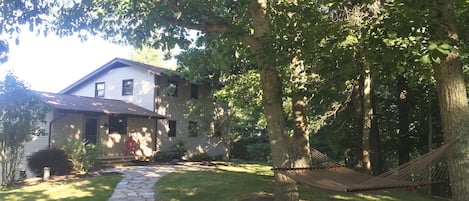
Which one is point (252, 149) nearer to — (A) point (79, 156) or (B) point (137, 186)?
(A) point (79, 156)

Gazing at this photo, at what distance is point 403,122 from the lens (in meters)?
15.9

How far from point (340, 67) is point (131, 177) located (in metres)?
8.56

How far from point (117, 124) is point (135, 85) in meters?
3.15

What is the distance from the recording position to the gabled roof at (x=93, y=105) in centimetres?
1706

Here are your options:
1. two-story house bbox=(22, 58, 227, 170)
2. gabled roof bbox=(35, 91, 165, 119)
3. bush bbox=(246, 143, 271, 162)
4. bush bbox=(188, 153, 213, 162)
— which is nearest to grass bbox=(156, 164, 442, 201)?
gabled roof bbox=(35, 91, 165, 119)

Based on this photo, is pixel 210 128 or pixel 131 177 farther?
pixel 210 128

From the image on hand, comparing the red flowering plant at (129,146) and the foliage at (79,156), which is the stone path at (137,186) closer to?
the foliage at (79,156)

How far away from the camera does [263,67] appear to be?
725 centimetres

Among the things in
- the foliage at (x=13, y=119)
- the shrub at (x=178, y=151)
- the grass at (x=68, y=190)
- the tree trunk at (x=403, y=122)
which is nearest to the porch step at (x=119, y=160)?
the shrub at (x=178, y=151)

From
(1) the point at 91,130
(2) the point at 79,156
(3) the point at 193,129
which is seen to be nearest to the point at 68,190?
(2) the point at 79,156

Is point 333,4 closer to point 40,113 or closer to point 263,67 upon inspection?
point 263,67

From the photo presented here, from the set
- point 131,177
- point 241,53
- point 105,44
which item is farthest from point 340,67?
point 131,177

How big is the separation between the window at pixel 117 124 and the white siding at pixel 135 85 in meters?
1.87

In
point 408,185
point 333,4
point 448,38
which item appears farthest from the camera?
point 333,4
